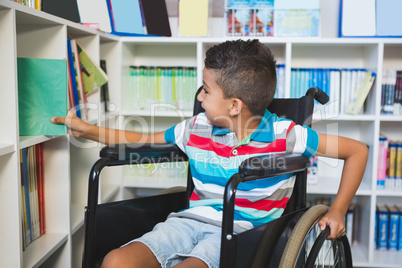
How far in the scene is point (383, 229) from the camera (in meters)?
2.39

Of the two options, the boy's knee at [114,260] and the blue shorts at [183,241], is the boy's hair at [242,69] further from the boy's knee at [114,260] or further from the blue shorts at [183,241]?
the boy's knee at [114,260]

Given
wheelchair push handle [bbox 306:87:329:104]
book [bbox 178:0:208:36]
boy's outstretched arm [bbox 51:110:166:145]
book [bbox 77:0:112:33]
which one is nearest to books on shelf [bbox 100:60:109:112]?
book [bbox 77:0:112:33]

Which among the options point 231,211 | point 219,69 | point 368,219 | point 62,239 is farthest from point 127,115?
point 231,211

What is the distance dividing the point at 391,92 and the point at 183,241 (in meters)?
1.54

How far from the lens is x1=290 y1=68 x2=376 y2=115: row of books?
233cm

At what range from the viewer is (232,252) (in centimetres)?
101

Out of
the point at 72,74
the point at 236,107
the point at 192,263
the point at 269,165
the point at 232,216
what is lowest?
the point at 192,263

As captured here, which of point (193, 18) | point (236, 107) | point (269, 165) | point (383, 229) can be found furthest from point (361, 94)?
point (269, 165)

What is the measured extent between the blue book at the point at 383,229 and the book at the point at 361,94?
1.84 ft

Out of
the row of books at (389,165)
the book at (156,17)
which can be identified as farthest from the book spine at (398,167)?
the book at (156,17)

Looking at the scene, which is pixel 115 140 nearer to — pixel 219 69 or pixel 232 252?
pixel 219 69

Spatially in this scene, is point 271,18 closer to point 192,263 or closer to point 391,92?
point 391,92

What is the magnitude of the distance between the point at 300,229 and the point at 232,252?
0.72ft

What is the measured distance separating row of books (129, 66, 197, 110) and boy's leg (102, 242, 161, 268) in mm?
1350
